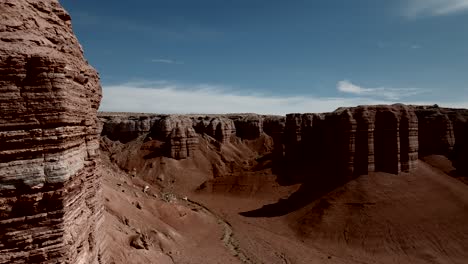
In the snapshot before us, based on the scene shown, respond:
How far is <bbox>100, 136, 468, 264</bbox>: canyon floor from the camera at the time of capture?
1106 inches

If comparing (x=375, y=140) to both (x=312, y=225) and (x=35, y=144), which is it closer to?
(x=312, y=225)

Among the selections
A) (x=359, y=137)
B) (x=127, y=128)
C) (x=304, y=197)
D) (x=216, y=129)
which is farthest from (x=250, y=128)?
(x=359, y=137)

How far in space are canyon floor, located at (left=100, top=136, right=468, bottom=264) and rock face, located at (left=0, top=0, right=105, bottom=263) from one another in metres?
10.9

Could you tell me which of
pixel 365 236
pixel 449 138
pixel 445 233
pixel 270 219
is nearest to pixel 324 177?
pixel 270 219

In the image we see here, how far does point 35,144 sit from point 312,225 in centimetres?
3172

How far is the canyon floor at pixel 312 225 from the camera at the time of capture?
28.1 m

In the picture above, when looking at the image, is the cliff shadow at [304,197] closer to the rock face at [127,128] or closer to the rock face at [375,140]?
the rock face at [375,140]

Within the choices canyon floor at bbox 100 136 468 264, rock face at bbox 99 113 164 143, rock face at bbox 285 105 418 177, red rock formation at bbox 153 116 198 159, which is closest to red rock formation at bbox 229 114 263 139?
rock face at bbox 99 113 164 143

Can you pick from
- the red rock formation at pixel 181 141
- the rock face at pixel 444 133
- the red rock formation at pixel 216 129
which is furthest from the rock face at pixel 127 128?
the rock face at pixel 444 133

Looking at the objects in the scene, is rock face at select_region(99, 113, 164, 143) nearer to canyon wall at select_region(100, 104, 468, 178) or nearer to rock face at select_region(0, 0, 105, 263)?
canyon wall at select_region(100, 104, 468, 178)

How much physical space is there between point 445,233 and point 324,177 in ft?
45.3

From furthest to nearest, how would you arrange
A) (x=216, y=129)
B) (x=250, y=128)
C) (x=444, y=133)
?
(x=250, y=128) → (x=216, y=129) → (x=444, y=133)

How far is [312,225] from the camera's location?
122ft

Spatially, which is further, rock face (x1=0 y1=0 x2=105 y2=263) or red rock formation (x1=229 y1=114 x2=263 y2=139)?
red rock formation (x1=229 y1=114 x2=263 y2=139)
